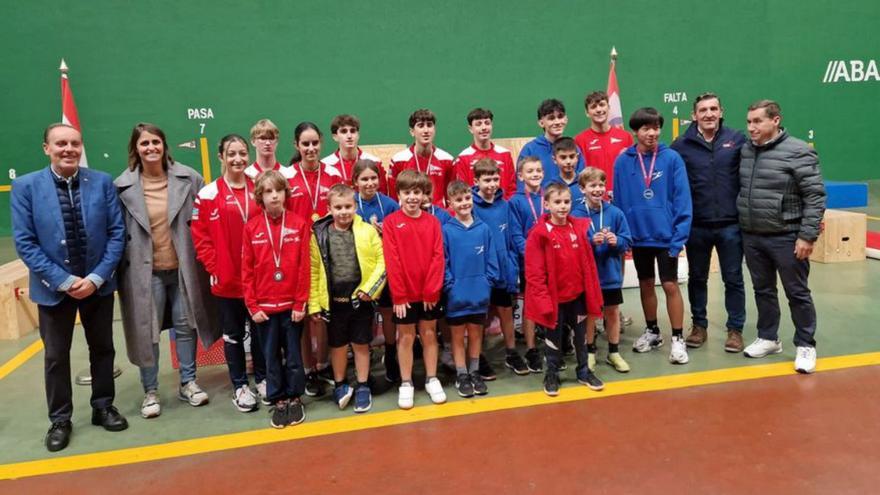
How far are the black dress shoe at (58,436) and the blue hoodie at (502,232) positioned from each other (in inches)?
103

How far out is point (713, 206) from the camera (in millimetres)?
4160

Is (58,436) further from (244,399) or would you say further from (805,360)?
(805,360)

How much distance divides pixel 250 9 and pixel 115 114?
8.37 ft

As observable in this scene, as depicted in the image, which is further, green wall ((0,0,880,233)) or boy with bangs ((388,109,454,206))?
green wall ((0,0,880,233))

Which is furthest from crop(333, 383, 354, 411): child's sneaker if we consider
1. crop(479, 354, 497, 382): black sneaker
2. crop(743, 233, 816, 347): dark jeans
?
crop(743, 233, 816, 347): dark jeans

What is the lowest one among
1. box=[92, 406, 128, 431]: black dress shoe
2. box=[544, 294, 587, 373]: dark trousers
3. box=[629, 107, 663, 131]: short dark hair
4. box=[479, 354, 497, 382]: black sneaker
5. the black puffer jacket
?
box=[479, 354, 497, 382]: black sneaker

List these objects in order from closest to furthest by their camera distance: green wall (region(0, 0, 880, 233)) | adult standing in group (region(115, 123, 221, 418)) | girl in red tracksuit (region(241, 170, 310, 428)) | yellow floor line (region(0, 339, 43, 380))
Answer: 1. girl in red tracksuit (region(241, 170, 310, 428))
2. adult standing in group (region(115, 123, 221, 418))
3. yellow floor line (region(0, 339, 43, 380))
4. green wall (region(0, 0, 880, 233))

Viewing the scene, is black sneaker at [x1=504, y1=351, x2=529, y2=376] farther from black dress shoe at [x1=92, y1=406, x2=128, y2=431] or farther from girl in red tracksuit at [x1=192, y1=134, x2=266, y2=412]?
black dress shoe at [x1=92, y1=406, x2=128, y2=431]

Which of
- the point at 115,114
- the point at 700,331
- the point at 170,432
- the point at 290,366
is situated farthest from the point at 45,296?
the point at 115,114

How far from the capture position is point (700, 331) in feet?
14.4

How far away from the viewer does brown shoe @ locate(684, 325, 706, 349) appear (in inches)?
171

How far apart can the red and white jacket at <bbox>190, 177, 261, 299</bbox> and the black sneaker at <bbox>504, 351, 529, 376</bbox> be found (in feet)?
5.95

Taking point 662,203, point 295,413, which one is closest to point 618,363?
point 662,203

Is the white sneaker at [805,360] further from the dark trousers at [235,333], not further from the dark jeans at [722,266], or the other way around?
the dark trousers at [235,333]
